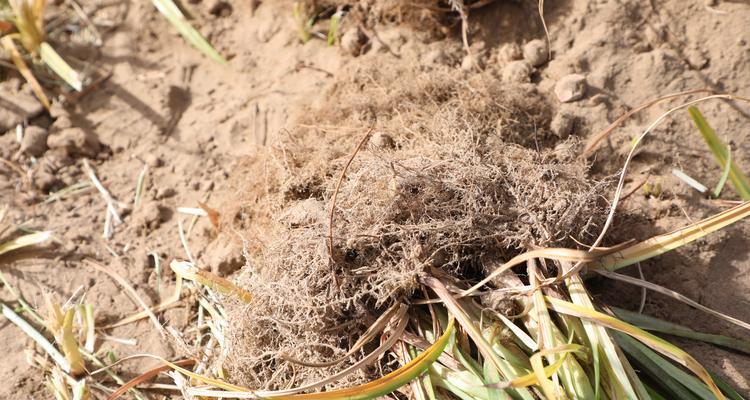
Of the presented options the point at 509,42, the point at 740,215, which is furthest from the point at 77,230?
the point at 740,215

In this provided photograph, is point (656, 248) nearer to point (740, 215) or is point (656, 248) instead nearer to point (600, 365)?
point (740, 215)

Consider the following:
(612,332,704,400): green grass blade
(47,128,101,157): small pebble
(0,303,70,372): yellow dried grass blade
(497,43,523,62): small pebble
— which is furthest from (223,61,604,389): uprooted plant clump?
(47,128,101,157): small pebble

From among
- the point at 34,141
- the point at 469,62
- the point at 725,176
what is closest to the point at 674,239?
the point at 725,176

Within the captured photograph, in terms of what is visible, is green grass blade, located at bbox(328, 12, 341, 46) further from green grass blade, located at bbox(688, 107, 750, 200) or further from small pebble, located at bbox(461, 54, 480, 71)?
green grass blade, located at bbox(688, 107, 750, 200)

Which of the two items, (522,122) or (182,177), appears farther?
(182,177)

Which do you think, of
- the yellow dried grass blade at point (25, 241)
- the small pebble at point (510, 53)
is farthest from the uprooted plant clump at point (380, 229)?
the yellow dried grass blade at point (25, 241)

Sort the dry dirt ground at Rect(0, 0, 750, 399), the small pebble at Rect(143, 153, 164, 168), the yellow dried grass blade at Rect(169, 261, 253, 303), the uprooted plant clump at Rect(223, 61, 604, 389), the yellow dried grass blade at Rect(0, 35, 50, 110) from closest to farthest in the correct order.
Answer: the uprooted plant clump at Rect(223, 61, 604, 389) → the yellow dried grass blade at Rect(169, 261, 253, 303) → the dry dirt ground at Rect(0, 0, 750, 399) → the small pebble at Rect(143, 153, 164, 168) → the yellow dried grass blade at Rect(0, 35, 50, 110)

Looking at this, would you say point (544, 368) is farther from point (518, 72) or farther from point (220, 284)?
point (518, 72)
